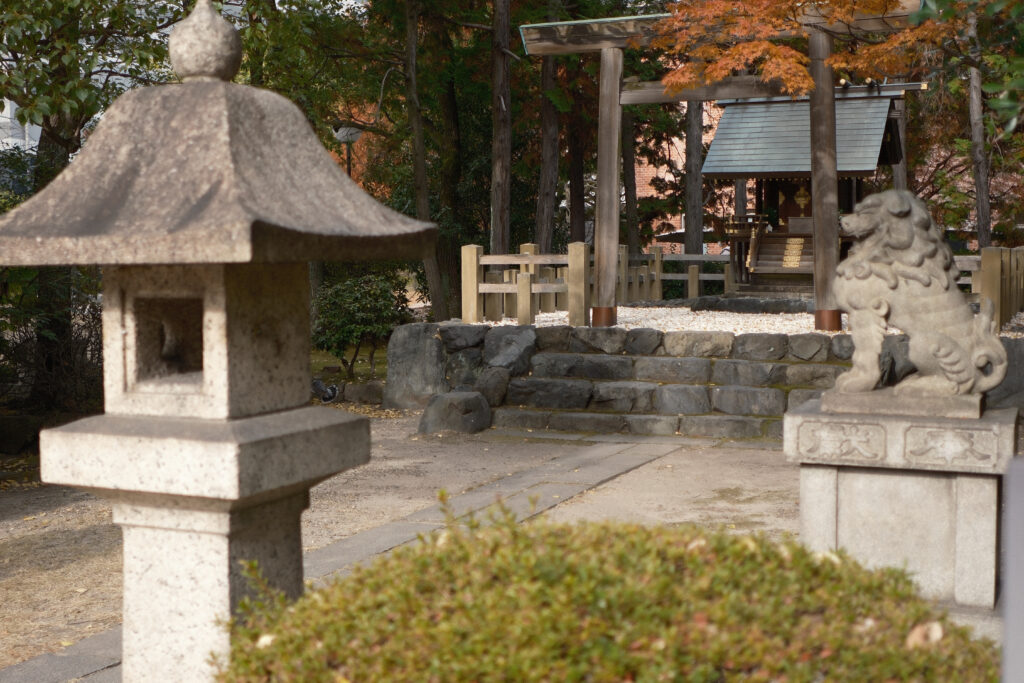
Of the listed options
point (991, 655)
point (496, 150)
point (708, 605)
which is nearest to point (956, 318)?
point (991, 655)

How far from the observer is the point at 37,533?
23.6ft

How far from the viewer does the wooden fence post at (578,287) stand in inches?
472

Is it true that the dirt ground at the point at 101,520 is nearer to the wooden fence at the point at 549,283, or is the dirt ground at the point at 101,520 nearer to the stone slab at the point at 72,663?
the stone slab at the point at 72,663

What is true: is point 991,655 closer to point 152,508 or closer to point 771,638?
point 771,638

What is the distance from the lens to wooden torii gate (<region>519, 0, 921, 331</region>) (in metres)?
11.9

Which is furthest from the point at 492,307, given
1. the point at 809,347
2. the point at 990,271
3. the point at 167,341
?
the point at 167,341

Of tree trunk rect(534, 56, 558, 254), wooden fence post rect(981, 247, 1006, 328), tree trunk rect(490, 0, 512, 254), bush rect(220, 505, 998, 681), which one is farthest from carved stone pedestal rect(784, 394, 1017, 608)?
tree trunk rect(534, 56, 558, 254)

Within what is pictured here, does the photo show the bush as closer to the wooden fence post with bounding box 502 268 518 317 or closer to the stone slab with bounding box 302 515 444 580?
the stone slab with bounding box 302 515 444 580

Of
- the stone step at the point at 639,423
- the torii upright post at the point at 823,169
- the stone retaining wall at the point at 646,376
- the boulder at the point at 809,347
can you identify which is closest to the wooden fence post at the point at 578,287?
the stone retaining wall at the point at 646,376

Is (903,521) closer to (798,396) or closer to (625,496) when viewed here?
(625,496)

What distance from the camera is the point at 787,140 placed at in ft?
64.1

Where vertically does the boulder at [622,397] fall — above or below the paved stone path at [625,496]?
above

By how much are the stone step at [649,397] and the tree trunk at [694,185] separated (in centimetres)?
1283

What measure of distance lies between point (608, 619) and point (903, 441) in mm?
3082
